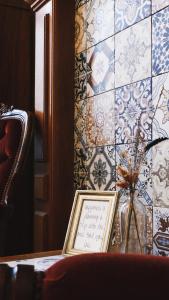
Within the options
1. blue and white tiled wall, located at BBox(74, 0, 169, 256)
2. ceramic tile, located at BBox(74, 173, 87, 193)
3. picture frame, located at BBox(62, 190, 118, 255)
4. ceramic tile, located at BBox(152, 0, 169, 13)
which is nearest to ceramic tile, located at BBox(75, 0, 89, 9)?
blue and white tiled wall, located at BBox(74, 0, 169, 256)

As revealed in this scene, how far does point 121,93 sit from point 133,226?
0.50m

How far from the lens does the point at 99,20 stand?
1.41 metres

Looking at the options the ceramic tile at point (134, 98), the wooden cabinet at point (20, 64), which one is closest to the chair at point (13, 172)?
the wooden cabinet at point (20, 64)

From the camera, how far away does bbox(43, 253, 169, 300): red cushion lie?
32 centimetres

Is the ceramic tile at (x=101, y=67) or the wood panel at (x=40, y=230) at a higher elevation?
the ceramic tile at (x=101, y=67)

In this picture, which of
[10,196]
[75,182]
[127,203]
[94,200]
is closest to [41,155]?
[75,182]

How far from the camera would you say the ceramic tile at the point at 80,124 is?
149 centimetres

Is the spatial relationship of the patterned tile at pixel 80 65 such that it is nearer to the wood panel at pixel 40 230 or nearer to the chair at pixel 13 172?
the chair at pixel 13 172

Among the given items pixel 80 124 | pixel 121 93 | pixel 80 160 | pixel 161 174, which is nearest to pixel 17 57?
pixel 80 124

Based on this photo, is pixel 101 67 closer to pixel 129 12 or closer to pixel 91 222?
pixel 129 12

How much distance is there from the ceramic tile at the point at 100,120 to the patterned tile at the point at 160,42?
0.25 meters

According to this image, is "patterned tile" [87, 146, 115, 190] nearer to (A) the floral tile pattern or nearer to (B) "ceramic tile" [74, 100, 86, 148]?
(B) "ceramic tile" [74, 100, 86, 148]

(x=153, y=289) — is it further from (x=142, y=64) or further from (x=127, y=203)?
(x=142, y=64)

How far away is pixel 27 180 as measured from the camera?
1.77m
